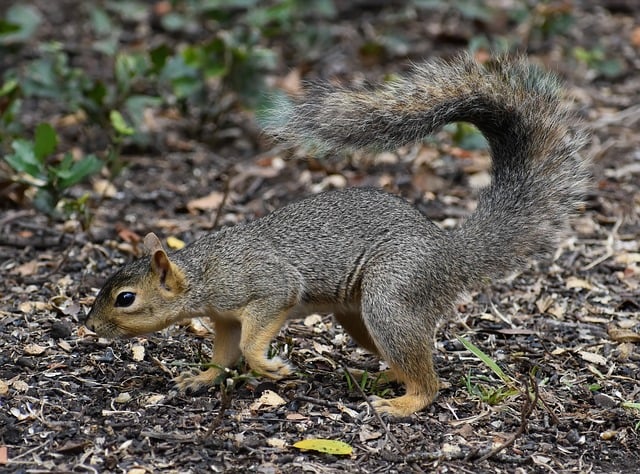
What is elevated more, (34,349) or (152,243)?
(152,243)

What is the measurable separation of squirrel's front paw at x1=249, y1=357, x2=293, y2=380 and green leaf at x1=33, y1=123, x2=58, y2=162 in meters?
1.96

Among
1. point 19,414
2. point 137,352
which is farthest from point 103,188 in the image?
point 19,414

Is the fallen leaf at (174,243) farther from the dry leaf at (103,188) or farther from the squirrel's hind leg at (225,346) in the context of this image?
the squirrel's hind leg at (225,346)

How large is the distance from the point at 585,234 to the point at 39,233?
10.2 feet

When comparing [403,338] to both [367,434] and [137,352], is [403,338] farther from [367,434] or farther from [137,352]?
[137,352]

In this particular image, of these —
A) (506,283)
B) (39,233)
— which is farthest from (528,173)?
(39,233)

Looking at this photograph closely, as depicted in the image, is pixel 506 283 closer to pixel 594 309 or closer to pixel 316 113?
pixel 594 309

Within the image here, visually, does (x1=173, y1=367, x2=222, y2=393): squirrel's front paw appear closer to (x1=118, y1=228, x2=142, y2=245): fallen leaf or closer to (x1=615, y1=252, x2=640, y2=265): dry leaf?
(x1=118, y1=228, x2=142, y2=245): fallen leaf

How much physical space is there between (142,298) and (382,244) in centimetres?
99

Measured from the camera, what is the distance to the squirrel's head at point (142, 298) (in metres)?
4.12

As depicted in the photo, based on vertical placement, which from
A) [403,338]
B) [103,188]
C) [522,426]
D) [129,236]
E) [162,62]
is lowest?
[103,188]

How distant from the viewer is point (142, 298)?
13.7ft

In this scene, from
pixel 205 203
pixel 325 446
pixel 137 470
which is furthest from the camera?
pixel 205 203

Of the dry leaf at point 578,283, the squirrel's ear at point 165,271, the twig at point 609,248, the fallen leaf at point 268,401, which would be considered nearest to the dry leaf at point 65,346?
the squirrel's ear at point 165,271
